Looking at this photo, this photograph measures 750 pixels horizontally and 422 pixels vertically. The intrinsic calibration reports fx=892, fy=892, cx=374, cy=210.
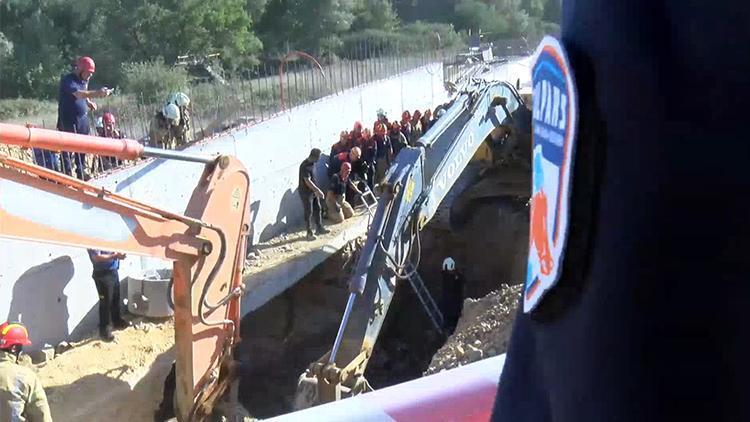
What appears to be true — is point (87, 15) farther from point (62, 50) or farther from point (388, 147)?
point (388, 147)

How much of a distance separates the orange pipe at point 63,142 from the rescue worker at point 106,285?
11.9 feet

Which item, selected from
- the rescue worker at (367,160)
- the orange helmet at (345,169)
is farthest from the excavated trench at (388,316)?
the rescue worker at (367,160)

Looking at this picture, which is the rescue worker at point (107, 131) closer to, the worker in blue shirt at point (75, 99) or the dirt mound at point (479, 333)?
the worker in blue shirt at point (75, 99)

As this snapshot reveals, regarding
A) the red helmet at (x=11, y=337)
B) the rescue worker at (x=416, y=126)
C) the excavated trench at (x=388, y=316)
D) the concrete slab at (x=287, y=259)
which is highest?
the red helmet at (x=11, y=337)

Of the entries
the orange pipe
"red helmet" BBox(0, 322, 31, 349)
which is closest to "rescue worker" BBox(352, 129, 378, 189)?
the orange pipe

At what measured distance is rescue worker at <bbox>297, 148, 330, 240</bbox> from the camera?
1239cm

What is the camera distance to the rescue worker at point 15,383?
5.86 m

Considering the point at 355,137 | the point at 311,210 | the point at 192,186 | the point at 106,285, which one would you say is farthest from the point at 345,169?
the point at 106,285

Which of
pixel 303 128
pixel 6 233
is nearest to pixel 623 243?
pixel 6 233

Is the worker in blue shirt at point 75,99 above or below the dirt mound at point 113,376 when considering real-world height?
above

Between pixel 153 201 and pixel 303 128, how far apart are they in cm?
442

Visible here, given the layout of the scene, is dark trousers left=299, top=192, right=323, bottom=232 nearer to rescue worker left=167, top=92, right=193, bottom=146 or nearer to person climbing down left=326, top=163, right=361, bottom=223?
person climbing down left=326, top=163, right=361, bottom=223

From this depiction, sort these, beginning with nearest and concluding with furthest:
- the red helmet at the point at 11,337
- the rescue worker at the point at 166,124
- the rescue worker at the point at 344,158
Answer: the red helmet at the point at 11,337
the rescue worker at the point at 166,124
the rescue worker at the point at 344,158

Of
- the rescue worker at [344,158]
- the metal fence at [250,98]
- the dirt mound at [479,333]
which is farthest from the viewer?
the rescue worker at [344,158]
